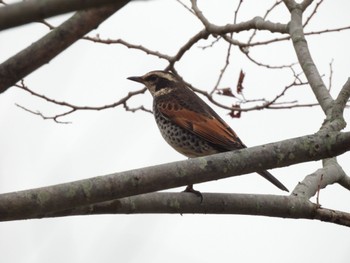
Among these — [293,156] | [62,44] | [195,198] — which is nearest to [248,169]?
[293,156]

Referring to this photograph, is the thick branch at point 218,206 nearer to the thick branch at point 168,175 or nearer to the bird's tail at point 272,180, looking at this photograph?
the thick branch at point 168,175

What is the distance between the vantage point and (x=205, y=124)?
7.00 meters

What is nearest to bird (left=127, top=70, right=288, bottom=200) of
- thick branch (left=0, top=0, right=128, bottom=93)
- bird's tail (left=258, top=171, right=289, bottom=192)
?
bird's tail (left=258, top=171, right=289, bottom=192)

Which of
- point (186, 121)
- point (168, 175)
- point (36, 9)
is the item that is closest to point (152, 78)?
point (186, 121)

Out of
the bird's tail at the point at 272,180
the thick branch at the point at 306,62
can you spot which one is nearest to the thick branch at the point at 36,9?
the thick branch at the point at 306,62

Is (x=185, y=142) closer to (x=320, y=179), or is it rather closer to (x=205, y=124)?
(x=205, y=124)

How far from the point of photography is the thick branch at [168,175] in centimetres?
378

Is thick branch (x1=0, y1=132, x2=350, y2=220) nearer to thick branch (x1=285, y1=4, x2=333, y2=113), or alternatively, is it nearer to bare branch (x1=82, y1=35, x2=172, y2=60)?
thick branch (x1=285, y1=4, x2=333, y2=113)

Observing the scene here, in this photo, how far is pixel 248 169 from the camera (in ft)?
12.6

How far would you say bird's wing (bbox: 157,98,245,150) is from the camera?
6637 mm

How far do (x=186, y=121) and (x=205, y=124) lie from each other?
0.63ft

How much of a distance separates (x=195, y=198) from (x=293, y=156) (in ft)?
3.27

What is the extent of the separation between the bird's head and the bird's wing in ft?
1.22

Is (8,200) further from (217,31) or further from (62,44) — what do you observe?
(217,31)
